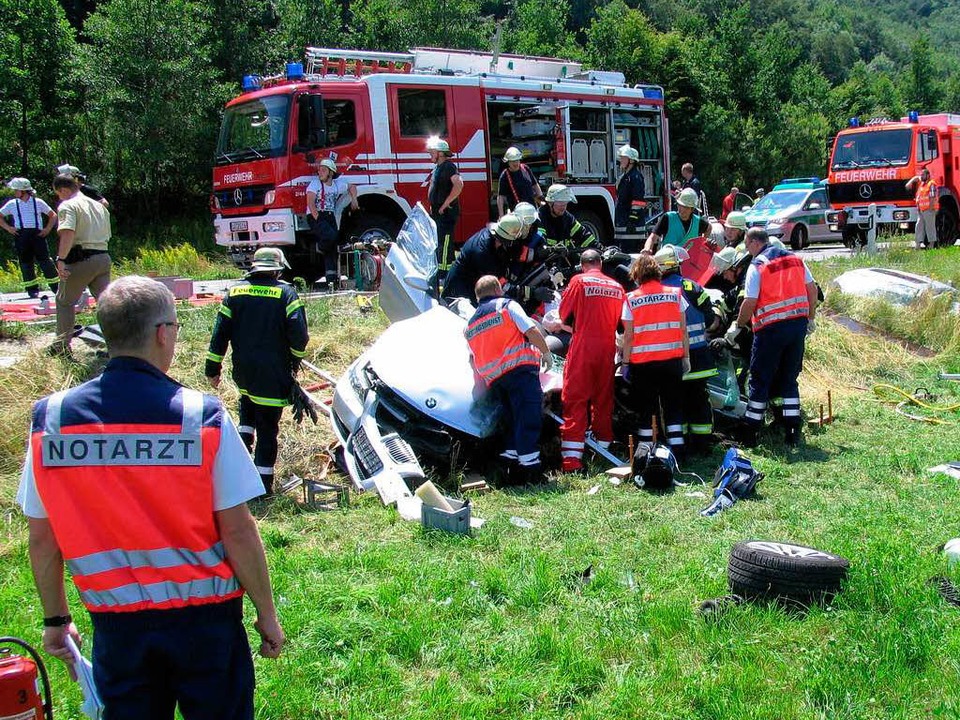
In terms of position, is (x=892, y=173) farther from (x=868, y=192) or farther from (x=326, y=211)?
(x=326, y=211)

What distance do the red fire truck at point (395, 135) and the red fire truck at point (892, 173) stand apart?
669 centimetres

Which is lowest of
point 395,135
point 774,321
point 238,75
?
point 774,321

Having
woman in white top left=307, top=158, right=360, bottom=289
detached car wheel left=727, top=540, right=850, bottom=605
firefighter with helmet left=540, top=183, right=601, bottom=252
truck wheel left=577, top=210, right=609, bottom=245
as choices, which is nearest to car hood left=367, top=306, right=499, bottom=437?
detached car wheel left=727, top=540, right=850, bottom=605

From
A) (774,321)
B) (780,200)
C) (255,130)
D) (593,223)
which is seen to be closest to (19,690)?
(774,321)

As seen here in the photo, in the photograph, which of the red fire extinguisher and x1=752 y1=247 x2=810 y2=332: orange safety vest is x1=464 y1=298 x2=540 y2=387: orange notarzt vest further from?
the red fire extinguisher

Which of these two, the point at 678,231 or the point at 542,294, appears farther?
the point at 678,231

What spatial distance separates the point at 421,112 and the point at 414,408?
7412mm

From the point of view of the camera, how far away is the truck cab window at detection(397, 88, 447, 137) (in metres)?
12.3

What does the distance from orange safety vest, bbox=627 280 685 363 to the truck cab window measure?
6.46 meters

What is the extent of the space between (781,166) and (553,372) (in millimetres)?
31667

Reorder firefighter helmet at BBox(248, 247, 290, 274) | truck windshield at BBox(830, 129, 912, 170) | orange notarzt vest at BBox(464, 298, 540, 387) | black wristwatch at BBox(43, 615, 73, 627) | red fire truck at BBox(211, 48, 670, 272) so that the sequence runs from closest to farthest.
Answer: black wristwatch at BBox(43, 615, 73, 627)
firefighter helmet at BBox(248, 247, 290, 274)
orange notarzt vest at BBox(464, 298, 540, 387)
red fire truck at BBox(211, 48, 670, 272)
truck windshield at BBox(830, 129, 912, 170)

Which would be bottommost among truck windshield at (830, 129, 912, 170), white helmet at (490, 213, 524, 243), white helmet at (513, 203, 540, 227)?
white helmet at (490, 213, 524, 243)

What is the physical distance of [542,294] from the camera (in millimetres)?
7676

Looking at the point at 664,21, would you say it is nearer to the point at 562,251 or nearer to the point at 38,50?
the point at 38,50
